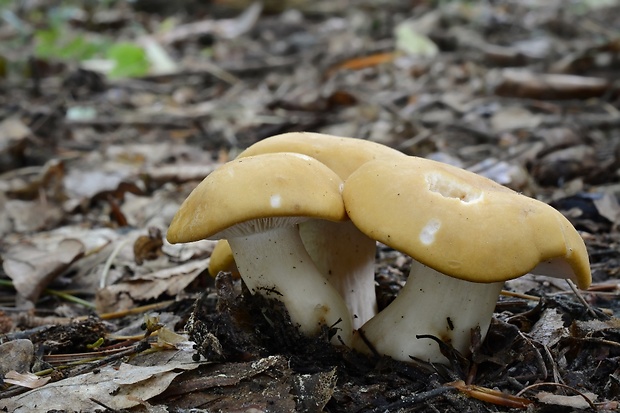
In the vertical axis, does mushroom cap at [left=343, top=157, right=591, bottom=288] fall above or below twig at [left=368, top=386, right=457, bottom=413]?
above

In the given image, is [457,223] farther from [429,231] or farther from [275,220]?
[275,220]

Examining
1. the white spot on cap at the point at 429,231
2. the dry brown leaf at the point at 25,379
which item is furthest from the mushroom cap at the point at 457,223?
the dry brown leaf at the point at 25,379

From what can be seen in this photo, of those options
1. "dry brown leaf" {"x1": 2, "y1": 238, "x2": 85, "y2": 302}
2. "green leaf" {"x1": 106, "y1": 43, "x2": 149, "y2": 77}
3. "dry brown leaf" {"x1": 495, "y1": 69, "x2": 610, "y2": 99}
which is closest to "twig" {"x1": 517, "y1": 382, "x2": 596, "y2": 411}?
"dry brown leaf" {"x1": 2, "y1": 238, "x2": 85, "y2": 302}

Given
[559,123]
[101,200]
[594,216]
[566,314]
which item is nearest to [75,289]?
[101,200]

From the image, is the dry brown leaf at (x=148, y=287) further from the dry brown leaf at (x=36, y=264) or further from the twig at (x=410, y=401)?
the twig at (x=410, y=401)

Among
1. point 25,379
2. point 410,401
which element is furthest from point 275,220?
point 25,379

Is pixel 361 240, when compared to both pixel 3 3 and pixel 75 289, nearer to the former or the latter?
pixel 75 289

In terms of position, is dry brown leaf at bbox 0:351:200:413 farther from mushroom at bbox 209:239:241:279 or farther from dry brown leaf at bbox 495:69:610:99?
dry brown leaf at bbox 495:69:610:99
